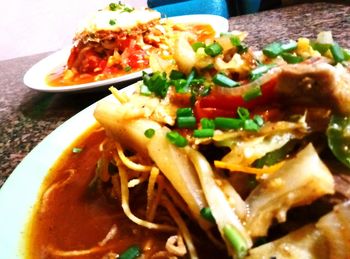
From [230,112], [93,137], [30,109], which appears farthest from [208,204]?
[30,109]

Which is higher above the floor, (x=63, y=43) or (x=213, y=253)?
(x=213, y=253)

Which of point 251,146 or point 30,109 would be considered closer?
point 251,146

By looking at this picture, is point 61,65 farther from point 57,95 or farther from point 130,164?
point 130,164

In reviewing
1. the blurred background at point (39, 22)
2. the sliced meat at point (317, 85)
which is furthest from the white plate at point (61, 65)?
the blurred background at point (39, 22)

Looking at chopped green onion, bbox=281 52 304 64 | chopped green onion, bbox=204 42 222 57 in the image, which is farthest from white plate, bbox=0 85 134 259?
chopped green onion, bbox=281 52 304 64

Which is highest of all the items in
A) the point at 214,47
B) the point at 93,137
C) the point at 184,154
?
the point at 214,47

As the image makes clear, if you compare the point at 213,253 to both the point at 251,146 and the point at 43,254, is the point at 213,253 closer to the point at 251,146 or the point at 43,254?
the point at 251,146
